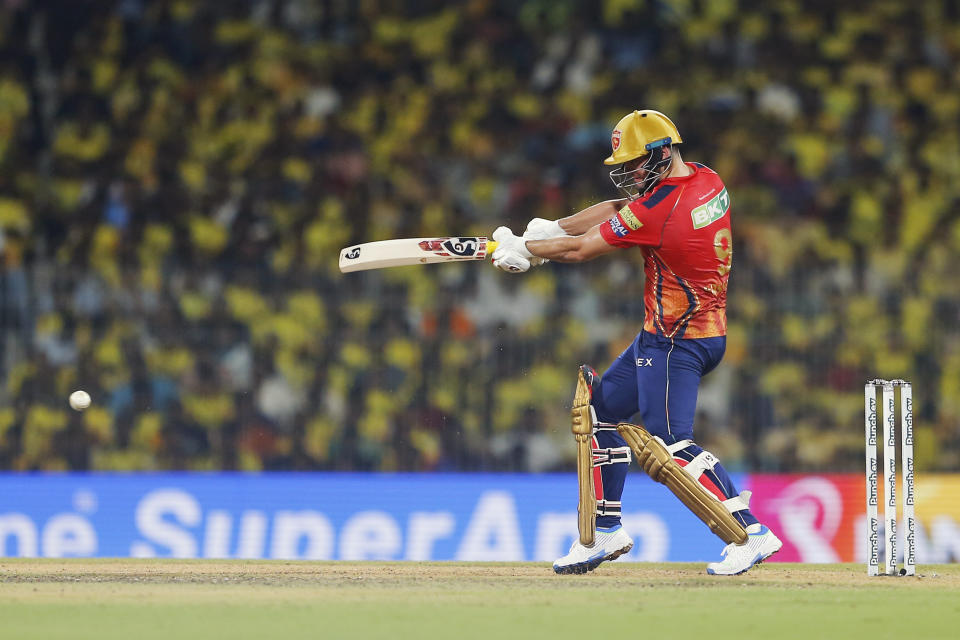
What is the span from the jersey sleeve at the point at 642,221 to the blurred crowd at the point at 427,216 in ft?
11.3

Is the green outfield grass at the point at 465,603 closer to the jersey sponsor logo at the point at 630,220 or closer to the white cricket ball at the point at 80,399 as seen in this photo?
the jersey sponsor logo at the point at 630,220

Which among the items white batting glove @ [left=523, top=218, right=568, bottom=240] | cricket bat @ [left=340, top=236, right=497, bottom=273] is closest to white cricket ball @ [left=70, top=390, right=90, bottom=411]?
cricket bat @ [left=340, top=236, right=497, bottom=273]

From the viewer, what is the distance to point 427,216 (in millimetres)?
9688

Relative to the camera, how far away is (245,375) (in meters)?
8.40

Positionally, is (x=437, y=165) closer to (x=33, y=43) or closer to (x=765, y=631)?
(x=33, y=43)

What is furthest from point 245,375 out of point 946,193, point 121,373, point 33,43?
point 946,193

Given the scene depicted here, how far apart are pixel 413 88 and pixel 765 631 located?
23.6 ft

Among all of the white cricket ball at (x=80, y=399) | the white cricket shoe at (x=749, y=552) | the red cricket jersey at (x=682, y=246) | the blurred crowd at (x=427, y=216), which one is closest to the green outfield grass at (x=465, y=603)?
the white cricket shoe at (x=749, y=552)

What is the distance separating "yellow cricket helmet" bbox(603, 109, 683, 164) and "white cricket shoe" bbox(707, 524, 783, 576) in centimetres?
123

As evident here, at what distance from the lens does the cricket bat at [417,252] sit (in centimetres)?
507

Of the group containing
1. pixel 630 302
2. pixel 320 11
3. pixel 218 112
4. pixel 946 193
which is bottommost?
pixel 630 302

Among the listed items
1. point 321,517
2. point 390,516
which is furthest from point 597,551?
point 321,517

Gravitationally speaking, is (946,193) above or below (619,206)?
above

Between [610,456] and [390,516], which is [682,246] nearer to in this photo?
[610,456]
